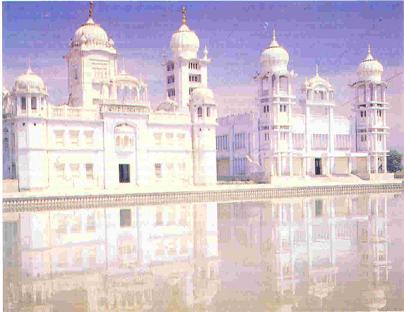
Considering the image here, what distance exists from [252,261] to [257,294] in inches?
76.6

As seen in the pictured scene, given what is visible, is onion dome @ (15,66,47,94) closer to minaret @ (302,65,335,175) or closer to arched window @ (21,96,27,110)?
arched window @ (21,96,27,110)

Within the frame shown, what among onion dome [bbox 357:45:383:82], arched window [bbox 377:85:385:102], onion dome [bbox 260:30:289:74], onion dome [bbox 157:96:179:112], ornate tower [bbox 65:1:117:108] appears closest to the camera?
ornate tower [bbox 65:1:117:108]

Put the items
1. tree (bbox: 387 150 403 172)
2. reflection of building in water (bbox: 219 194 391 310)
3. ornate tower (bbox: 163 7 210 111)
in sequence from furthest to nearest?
tree (bbox: 387 150 403 172)
ornate tower (bbox: 163 7 210 111)
reflection of building in water (bbox: 219 194 391 310)

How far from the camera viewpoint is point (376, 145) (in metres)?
29.3

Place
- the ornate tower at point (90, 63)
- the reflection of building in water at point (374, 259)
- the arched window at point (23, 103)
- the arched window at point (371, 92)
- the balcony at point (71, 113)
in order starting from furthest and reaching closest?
1. the arched window at point (371, 92)
2. the ornate tower at point (90, 63)
3. the balcony at point (71, 113)
4. the arched window at point (23, 103)
5. the reflection of building in water at point (374, 259)

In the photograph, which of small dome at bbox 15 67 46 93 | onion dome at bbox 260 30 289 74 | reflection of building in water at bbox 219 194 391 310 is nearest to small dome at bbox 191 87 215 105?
onion dome at bbox 260 30 289 74

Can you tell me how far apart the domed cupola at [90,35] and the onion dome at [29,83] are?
4608 mm

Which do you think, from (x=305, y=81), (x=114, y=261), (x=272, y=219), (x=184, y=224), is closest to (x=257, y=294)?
(x=114, y=261)

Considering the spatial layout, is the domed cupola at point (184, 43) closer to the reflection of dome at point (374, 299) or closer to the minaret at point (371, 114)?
the minaret at point (371, 114)

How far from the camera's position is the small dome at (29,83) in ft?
65.2

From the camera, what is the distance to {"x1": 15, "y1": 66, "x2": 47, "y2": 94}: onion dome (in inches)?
782

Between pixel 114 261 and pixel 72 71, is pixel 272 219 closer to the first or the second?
pixel 114 261

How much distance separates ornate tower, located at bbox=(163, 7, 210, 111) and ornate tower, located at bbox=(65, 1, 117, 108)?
4336 millimetres

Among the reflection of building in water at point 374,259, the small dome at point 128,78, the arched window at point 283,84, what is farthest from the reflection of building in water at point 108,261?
the arched window at point 283,84
